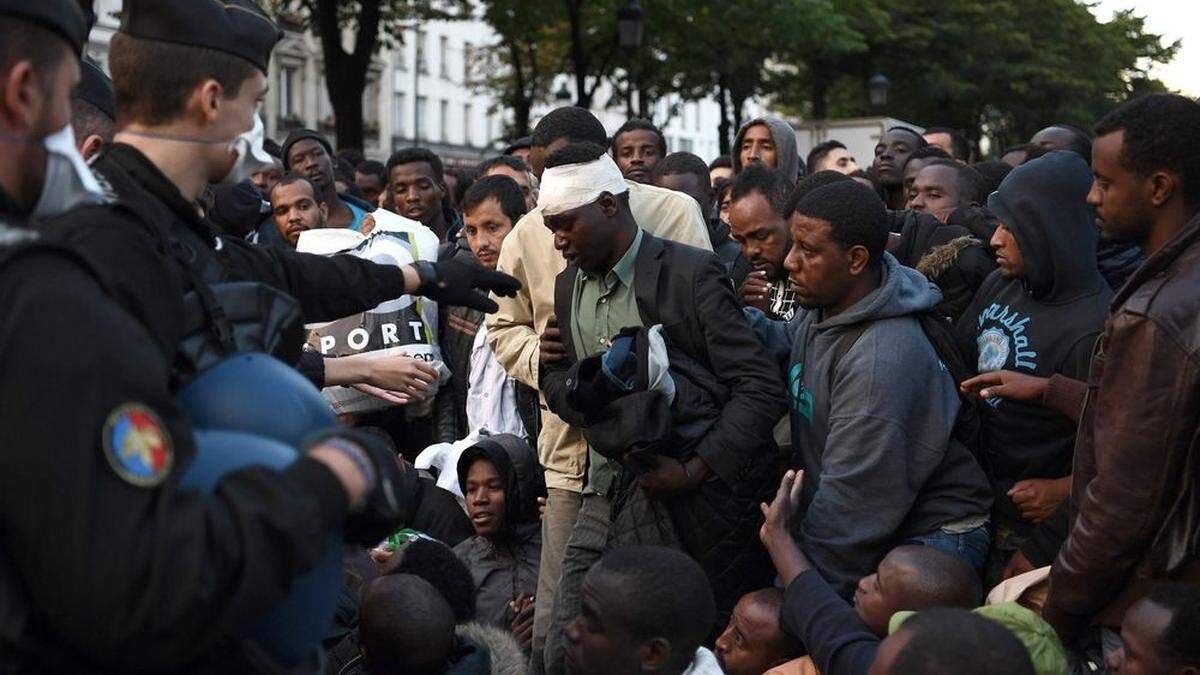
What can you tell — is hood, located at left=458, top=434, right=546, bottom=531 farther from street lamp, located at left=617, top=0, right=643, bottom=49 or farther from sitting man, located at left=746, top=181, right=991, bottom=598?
street lamp, located at left=617, top=0, right=643, bottom=49

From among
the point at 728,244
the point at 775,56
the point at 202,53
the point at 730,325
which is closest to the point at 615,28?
the point at 775,56

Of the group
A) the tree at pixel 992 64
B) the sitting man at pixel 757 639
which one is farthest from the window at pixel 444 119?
the sitting man at pixel 757 639

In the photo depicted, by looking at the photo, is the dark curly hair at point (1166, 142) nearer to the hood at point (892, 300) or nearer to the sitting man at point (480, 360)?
the hood at point (892, 300)

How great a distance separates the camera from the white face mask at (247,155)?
295 cm

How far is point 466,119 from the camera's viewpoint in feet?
221

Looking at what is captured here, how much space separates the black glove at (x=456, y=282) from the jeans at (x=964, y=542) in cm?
180

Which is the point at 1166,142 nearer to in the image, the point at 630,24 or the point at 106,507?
the point at 106,507

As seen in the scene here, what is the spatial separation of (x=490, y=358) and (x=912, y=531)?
8.60 feet

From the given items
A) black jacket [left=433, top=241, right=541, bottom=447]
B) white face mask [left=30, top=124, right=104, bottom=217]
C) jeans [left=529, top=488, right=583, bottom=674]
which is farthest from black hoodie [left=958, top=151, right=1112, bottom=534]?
white face mask [left=30, top=124, right=104, bottom=217]

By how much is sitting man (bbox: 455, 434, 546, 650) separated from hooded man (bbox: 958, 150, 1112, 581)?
2.29 m

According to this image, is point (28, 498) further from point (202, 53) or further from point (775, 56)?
point (775, 56)

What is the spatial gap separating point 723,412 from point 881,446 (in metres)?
0.66

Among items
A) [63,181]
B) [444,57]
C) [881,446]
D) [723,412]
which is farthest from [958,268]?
[444,57]

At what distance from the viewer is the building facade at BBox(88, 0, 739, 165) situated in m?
51.0
